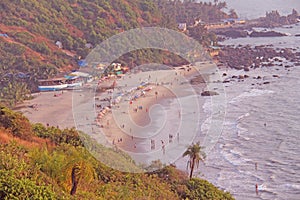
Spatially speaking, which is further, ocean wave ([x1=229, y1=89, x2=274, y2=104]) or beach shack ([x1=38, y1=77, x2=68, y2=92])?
beach shack ([x1=38, y1=77, x2=68, y2=92])

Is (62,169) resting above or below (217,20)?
below

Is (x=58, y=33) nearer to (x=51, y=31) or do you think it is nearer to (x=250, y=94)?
(x=51, y=31)

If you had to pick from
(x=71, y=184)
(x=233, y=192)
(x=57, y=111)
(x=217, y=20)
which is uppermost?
(x=217, y=20)

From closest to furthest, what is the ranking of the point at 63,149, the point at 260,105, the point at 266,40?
the point at 63,149 → the point at 260,105 → the point at 266,40

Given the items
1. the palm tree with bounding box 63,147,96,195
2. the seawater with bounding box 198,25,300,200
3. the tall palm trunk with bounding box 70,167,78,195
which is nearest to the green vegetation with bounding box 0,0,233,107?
the seawater with bounding box 198,25,300,200

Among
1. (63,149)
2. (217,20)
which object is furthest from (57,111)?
(217,20)

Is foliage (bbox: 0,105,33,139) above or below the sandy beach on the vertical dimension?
above

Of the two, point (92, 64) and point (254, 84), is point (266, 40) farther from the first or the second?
point (92, 64)

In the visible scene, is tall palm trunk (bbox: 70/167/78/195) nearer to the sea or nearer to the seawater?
the seawater
